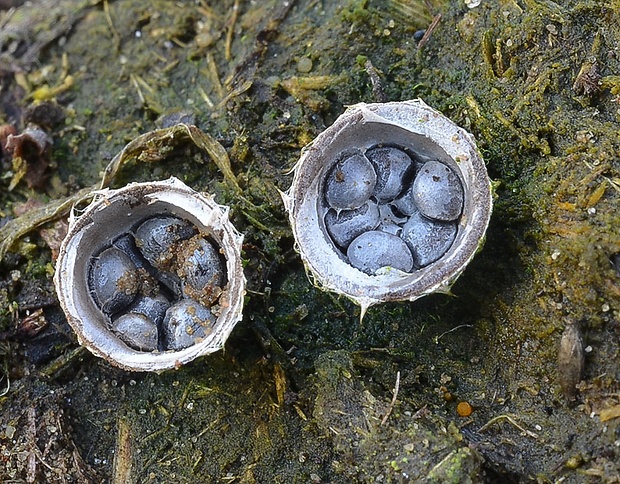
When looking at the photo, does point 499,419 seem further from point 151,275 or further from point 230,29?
point 230,29

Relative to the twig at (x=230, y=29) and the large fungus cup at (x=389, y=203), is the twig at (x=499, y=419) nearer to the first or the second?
the large fungus cup at (x=389, y=203)

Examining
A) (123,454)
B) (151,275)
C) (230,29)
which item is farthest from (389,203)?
(123,454)

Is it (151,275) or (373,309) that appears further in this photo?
(151,275)

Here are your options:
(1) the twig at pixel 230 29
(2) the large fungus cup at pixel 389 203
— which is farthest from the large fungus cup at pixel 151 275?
(1) the twig at pixel 230 29

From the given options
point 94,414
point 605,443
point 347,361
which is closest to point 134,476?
point 94,414

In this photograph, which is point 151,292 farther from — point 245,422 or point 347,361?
point 347,361

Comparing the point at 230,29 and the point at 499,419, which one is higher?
the point at 230,29

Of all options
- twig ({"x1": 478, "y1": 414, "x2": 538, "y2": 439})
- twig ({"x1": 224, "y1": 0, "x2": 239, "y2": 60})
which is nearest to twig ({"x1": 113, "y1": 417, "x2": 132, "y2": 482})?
twig ({"x1": 478, "y1": 414, "x2": 538, "y2": 439})
